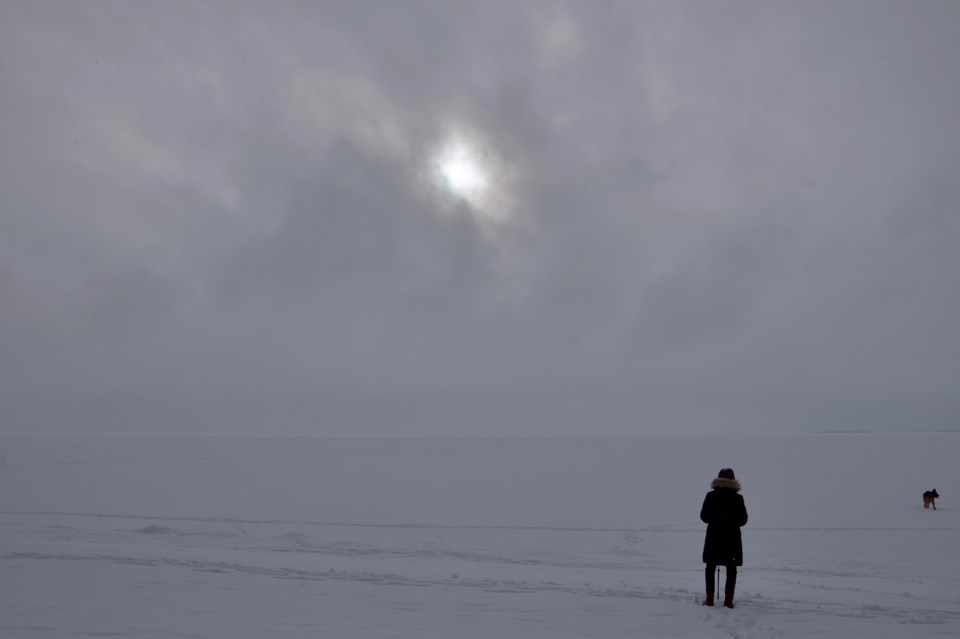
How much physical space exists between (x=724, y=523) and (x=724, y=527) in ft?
0.16

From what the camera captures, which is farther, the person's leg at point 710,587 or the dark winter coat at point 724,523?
the dark winter coat at point 724,523

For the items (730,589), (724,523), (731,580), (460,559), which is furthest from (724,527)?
(460,559)

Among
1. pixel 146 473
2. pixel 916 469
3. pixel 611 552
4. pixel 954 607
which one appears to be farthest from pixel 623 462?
pixel 954 607

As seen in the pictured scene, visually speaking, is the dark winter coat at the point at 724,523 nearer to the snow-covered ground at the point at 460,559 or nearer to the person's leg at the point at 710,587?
the person's leg at the point at 710,587

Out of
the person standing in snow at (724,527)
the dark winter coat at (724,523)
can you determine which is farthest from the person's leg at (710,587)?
the dark winter coat at (724,523)

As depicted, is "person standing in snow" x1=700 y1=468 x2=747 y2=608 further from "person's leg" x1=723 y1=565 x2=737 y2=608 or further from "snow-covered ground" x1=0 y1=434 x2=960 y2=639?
"snow-covered ground" x1=0 y1=434 x2=960 y2=639

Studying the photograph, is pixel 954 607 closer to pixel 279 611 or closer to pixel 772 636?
pixel 772 636

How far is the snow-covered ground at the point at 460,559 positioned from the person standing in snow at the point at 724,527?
518 mm

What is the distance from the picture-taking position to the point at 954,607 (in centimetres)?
902

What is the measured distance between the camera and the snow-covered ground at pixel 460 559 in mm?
7785

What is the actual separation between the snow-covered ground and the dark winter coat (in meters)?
0.60

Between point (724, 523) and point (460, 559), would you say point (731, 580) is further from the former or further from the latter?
point (460, 559)

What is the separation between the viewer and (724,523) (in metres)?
8.92

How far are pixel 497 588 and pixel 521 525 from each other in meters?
8.02
